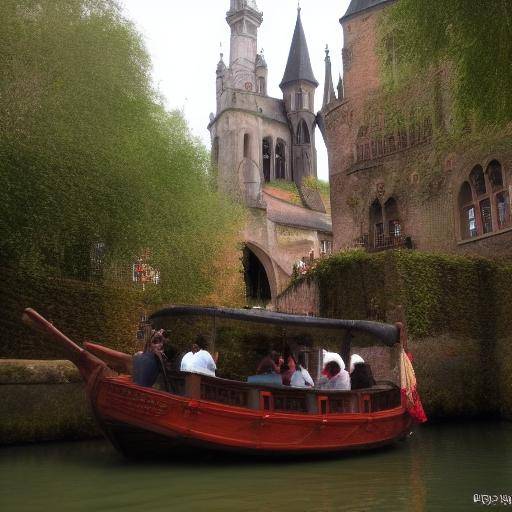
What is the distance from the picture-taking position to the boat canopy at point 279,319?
1088 centimetres

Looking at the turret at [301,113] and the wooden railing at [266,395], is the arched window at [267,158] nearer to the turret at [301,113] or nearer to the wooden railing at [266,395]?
the turret at [301,113]

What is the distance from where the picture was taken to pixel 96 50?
58.3 ft

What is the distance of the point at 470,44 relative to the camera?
9203 millimetres

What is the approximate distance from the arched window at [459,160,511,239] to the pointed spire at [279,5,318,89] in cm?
5398

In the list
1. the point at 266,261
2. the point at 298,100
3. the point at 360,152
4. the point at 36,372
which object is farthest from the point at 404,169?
the point at 298,100

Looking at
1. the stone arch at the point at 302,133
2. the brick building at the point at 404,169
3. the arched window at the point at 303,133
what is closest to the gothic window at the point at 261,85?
the stone arch at the point at 302,133

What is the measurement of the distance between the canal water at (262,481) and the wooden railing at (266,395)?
37.5 inches

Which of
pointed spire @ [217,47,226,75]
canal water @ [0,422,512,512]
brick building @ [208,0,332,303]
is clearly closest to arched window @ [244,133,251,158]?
brick building @ [208,0,332,303]

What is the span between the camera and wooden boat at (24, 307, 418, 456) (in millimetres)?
9977

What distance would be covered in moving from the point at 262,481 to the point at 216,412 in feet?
5.27

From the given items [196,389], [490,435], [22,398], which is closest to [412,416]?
[490,435]

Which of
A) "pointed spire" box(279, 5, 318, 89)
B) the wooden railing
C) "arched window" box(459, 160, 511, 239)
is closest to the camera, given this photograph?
the wooden railing

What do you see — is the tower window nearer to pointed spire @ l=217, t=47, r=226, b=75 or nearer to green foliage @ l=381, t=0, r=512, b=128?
pointed spire @ l=217, t=47, r=226, b=75

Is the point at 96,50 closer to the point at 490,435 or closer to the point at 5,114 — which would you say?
the point at 5,114
